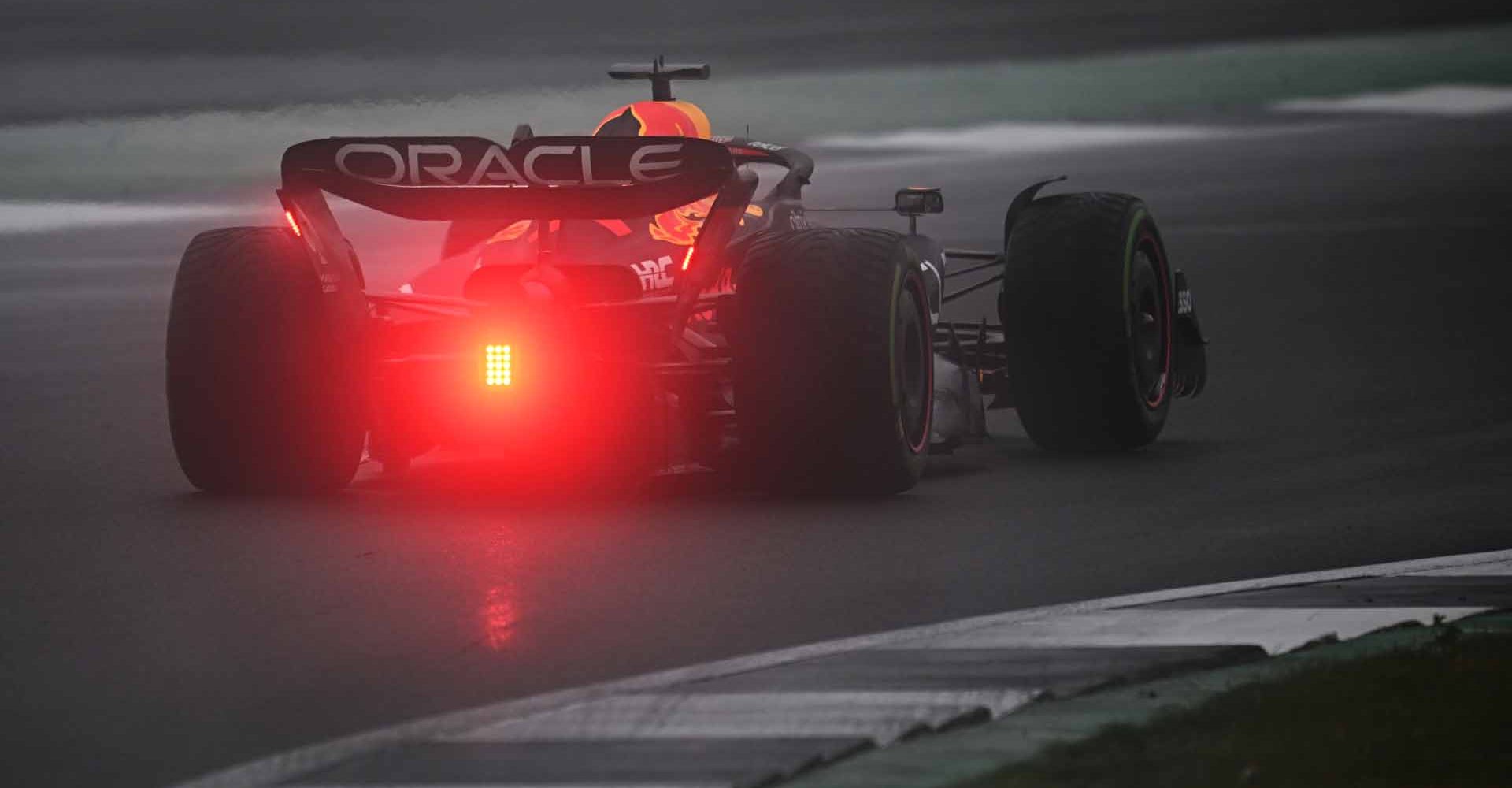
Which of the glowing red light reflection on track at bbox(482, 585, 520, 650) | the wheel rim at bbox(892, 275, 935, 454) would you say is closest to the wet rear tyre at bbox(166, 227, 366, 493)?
the wheel rim at bbox(892, 275, 935, 454)

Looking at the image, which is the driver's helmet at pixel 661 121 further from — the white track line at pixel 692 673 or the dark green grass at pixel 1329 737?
the dark green grass at pixel 1329 737

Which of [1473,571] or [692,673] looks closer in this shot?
[692,673]

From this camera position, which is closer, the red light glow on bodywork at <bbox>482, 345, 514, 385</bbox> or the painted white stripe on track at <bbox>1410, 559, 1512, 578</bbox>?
the painted white stripe on track at <bbox>1410, 559, 1512, 578</bbox>

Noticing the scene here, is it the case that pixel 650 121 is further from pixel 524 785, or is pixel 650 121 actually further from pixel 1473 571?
pixel 524 785

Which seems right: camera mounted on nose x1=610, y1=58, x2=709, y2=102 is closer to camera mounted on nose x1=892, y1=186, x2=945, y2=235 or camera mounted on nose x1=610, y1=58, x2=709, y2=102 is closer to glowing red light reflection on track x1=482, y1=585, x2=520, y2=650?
camera mounted on nose x1=892, y1=186, x2=945, y2=235

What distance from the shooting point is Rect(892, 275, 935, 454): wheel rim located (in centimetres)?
1021

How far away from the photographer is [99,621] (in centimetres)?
760

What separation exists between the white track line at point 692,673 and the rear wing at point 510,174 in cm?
305

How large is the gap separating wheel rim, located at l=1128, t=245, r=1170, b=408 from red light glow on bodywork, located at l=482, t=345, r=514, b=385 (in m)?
2.99

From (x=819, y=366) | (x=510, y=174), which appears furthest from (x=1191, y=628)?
(x=510, y=174)

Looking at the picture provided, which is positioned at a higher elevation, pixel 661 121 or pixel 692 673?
pixel 661 121

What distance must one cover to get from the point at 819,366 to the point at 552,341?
103 centimetres

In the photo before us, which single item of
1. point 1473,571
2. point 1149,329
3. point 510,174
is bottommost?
point 1473,571

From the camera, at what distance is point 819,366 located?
9867 millimetres
